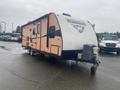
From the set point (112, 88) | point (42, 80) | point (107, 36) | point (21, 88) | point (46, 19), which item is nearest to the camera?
point (21, 88)

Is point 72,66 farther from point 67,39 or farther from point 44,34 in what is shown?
point 44,34

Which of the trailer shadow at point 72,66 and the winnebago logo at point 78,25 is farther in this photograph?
the winnebago logo at point 78,25

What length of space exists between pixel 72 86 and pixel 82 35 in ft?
16.4

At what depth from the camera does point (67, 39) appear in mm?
10688

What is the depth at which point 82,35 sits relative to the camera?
38.5 ft

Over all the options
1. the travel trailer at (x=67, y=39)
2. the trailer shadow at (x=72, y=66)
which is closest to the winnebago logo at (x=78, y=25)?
the travel trailer at (x=67, y=39)

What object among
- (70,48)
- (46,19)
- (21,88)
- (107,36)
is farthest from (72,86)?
(107,36)

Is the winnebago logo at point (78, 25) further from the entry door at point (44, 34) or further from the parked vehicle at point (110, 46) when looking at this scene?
the parked vehicle at point (110, 46)

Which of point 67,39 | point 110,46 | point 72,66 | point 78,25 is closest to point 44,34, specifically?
point 78,25

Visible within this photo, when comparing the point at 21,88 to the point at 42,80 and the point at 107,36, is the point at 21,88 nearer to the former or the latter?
the point at 42,80

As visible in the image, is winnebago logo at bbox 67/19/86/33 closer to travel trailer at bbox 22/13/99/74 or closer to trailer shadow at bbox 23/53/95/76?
travel trailer at bbox 22/13/99/74

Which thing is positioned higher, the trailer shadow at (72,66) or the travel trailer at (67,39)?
the travel trailer at (67,39)

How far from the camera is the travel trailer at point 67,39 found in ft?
33.4

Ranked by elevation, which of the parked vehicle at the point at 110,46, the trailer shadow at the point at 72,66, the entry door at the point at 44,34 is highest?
the entry door at the point at 44,34
